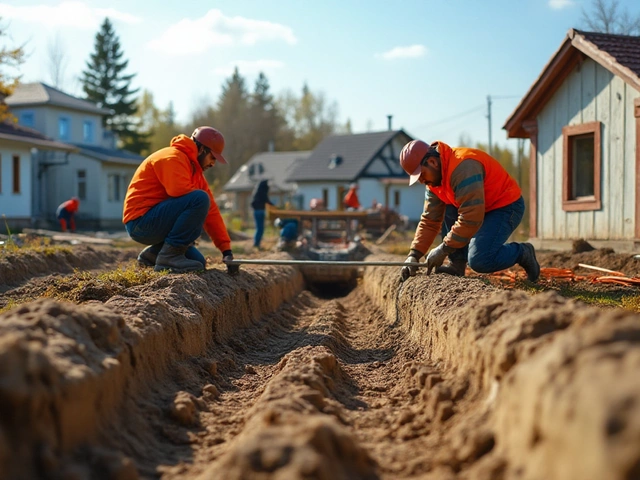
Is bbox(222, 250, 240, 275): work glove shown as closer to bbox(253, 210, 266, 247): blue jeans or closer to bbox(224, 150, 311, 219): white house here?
bbox(253, 210, 266, 247): blue jeans

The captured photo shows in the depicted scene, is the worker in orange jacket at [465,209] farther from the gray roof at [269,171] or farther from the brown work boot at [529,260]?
the gray roof at [269,171]

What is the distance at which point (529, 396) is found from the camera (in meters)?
2.87

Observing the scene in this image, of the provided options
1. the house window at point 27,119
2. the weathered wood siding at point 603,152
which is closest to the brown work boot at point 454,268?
the weathered wood siding at point 603,152

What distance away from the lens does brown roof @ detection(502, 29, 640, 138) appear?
12.2 m

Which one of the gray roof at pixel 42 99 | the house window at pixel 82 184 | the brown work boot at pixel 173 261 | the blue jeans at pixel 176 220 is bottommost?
the brown work boot at pixel 173 261

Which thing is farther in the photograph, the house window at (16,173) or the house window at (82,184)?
the house window at (82,184)

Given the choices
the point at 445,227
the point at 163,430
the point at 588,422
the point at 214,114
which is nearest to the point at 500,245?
the point at 445,227

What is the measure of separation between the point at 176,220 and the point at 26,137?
2451cm

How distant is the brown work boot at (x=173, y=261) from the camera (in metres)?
8.28

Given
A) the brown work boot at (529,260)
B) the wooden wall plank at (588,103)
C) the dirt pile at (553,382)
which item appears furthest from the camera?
the wooden wall plank at (588,103)

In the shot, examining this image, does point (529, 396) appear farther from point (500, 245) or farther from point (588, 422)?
point (500, 245)

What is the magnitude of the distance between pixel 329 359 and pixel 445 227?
3.70 meters

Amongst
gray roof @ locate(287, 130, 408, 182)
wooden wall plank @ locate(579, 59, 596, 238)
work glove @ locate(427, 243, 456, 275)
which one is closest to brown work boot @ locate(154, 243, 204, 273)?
work glove @ locate(427, 243, 456, 275)

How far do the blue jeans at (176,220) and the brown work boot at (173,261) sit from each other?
0.07m
